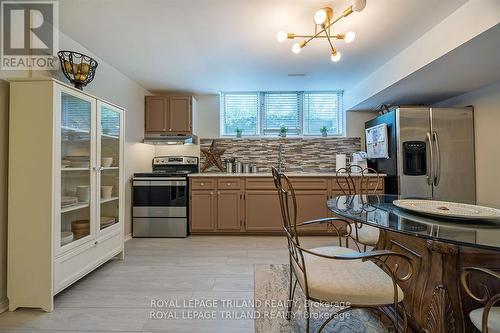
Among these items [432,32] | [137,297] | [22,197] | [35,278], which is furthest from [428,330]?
[22,197]

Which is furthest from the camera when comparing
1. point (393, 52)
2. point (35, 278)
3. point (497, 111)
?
point (497, 111)

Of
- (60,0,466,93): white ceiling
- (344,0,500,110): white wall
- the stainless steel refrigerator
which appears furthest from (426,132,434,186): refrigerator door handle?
(60,0,466,93): white ceiling

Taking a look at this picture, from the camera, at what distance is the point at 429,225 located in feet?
4.08

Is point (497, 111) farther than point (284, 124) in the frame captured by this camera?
No

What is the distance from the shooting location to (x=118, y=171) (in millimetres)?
2797

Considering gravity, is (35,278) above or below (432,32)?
below

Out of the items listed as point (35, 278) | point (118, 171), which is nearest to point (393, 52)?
point (118, 171)

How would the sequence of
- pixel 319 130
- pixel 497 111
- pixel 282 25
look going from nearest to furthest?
1. pixel 282 25
2. pixel 497 111
3. pixel 319 130

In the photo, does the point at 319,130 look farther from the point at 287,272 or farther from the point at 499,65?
the point at 287,272

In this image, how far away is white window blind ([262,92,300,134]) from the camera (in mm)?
4469

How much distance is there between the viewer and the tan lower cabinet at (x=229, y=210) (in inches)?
146

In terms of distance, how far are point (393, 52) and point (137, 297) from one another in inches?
135

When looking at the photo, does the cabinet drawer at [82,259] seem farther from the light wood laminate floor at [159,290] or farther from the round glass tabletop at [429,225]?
the round glass tabletop at [429,225]

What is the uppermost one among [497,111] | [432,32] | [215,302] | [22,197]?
[432,32]
